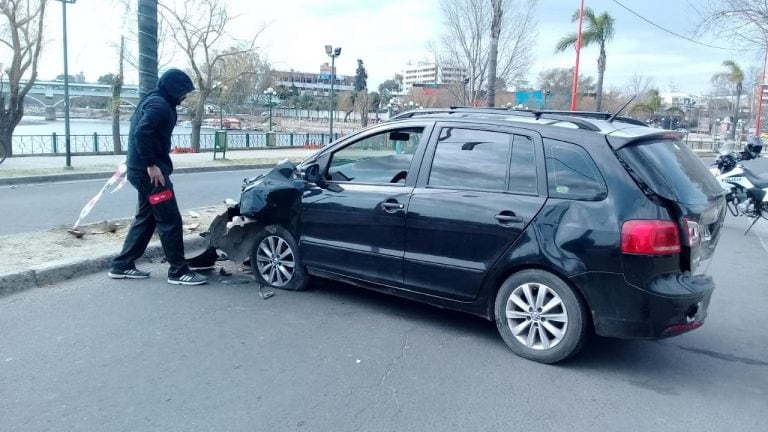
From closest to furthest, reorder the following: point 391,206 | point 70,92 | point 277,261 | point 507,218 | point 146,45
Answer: point 507,218
point 391,206
point 277,261
point 146,45
point 70,92

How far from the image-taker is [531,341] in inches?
169

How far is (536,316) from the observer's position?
4246 mm

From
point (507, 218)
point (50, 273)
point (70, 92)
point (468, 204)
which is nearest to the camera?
point (507, 218)

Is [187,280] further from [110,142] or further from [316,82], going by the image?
[316,82]

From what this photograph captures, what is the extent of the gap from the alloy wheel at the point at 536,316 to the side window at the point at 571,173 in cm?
68

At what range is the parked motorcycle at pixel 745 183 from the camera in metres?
10.7

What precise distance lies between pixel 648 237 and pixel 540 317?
89 centimetres

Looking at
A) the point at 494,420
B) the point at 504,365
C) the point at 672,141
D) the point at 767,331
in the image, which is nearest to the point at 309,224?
the point at 504,365

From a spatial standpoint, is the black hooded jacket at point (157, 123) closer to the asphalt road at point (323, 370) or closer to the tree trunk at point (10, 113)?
the asphalt road at point (323, 370)

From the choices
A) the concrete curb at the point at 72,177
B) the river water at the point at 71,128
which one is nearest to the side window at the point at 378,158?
the concrete curb at the point at 72,177

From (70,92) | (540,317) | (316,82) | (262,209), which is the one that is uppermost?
(316,82)

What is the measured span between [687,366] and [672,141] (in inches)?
64.7

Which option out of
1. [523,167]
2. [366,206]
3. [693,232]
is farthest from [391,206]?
[693,232]

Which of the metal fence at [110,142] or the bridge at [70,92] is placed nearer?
the metal fence at [110,142]
